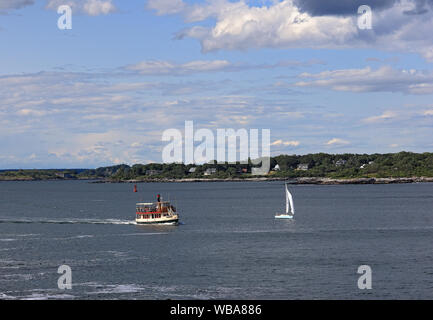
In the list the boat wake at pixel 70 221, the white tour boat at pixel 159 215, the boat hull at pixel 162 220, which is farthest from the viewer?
the boat wake at pixel 70 221

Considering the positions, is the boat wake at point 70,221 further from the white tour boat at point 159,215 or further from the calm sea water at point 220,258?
the white tour boat at point 159,215

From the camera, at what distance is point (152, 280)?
62312 mm

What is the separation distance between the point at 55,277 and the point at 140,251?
2219 centimetres

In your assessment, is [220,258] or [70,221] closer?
[220,258]

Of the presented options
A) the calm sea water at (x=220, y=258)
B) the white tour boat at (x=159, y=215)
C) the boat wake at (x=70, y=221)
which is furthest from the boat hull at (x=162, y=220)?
the boat wake at (x=70, y=221)

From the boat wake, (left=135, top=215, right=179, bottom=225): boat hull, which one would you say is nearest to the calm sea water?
the boat wake

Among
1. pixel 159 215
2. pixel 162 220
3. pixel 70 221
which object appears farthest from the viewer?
pixel 70 221

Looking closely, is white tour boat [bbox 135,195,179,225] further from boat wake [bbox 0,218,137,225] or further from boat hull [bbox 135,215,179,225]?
boat wake [bbox 0,218,137,225]

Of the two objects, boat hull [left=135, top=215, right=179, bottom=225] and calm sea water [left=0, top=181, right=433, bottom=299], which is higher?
boat hull [left=135, top=215, right=179, bottom=225]

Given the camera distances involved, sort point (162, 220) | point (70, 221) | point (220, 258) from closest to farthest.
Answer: point (220, 258) < point (162, 220) < point (70, 221)

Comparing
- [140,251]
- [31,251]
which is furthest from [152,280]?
[31,251]

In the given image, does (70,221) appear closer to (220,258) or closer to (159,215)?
(159,215)

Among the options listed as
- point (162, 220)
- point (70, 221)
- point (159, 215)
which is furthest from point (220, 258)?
point (70, 221)

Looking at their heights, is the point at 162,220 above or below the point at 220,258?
above
